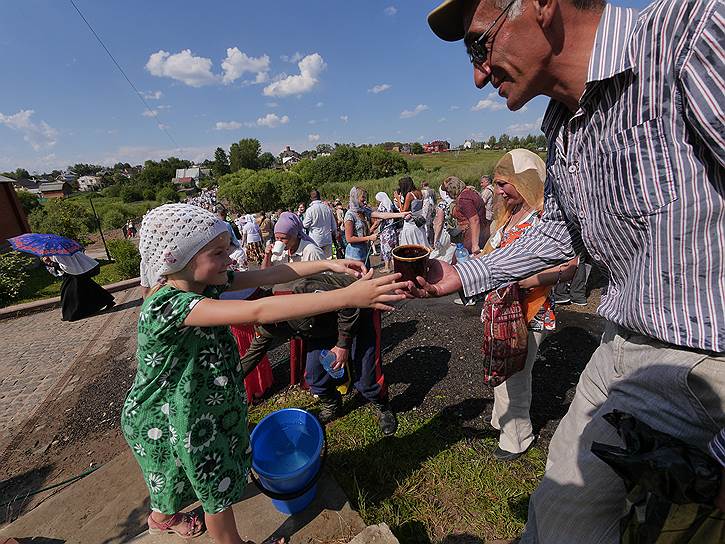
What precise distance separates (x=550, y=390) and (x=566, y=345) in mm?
1164

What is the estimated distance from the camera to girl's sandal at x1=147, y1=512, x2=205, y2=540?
2.34 m

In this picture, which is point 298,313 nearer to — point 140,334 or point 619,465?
point 140,334

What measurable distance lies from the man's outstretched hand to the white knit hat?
1136 millimetres

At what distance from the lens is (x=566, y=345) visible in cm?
475

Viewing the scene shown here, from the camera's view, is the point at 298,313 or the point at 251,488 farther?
the point at 251,488

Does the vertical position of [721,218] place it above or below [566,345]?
above

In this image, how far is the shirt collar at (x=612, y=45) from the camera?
115 centimetres

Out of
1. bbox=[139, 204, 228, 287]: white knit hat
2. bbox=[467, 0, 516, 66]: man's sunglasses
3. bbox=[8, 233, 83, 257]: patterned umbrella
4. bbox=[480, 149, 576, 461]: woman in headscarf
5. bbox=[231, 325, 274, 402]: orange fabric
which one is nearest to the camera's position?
bbox=[467, 0, 516, 66]: man's sunglasses

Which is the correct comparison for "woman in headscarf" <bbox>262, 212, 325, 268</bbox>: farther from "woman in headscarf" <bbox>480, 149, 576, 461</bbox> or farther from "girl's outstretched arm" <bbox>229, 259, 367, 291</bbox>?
"woman in headscarf" <bbox>480, 149, 576, 461</bbox>

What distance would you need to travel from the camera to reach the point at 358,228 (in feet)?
25.0

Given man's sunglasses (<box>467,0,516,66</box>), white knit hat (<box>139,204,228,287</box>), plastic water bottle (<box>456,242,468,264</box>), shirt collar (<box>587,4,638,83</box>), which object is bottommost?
plastic water bottle (<box>456,242,468,264</box>)

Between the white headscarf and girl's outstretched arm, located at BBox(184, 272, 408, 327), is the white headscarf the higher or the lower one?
the lower one

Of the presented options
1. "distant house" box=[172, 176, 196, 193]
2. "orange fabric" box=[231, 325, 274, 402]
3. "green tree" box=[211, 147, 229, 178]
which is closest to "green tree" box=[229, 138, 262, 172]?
"green tree" box=[211, 147, 229, 178]

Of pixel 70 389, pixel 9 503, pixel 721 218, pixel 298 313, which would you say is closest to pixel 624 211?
pixel 721 218
